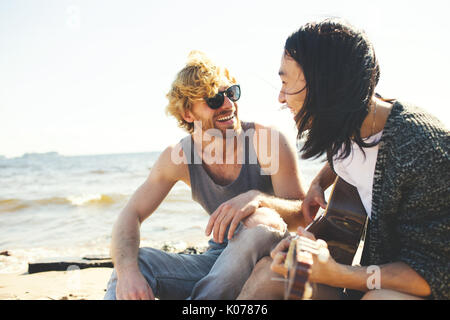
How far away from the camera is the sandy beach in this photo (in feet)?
13.2

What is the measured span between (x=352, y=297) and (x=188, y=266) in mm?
1105

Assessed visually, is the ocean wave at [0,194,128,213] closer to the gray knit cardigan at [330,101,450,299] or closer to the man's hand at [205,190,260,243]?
the man's hand at [205,190,260,243]

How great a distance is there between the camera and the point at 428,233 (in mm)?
1788

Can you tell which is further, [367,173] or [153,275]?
[153,275]

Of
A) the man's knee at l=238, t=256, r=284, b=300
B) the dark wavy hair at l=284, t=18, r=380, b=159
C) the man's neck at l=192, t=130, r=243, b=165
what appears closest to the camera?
the man's knee at l=238, t=256, r=284, b=300

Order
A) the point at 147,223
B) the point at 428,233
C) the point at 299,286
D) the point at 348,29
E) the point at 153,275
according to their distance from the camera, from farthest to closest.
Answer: the point at 147,223 < the point at 153,275 < the point at 348,29 < the point at 428,233 < the point at 299,286

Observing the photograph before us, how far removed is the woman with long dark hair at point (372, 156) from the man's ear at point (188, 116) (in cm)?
156

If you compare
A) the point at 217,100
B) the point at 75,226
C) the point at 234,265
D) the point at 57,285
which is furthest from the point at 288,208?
the point at 75,226

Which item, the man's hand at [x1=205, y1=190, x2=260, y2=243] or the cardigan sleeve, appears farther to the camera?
the man's hand at [x1=205, y1=190, x2=260, y2=243]

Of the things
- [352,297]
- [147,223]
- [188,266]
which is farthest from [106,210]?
[352,297]

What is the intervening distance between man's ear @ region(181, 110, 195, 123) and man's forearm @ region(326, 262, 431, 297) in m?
2.29

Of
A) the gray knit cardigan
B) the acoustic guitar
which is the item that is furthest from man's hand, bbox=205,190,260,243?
the gray knit cardigan

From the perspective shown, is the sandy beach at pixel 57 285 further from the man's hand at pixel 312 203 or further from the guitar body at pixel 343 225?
the guitar body at pixel 343 225
